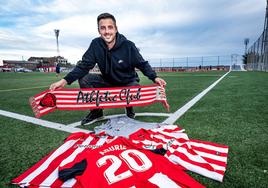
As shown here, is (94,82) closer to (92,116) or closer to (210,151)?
(92,116)

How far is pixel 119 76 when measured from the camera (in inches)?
Answer: 133

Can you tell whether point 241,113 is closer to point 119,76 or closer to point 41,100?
point 119,76

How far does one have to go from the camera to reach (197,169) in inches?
61.8

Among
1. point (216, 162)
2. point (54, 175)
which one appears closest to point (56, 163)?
point (54, 175)

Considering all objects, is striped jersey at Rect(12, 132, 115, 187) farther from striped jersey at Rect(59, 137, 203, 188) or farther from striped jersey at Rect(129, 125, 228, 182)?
striped jersey at Rect(129, 125, 228, 182)

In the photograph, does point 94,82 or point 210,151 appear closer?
point 210,151

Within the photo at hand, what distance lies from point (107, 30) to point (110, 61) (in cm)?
49

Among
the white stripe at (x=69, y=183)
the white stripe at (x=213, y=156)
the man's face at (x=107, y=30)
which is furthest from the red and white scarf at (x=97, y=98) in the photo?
the white stripe at (x=69, y=183)

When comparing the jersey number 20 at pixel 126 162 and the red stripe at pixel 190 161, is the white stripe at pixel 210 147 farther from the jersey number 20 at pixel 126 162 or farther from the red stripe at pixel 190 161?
the jersey number 20 at pixel 126 162

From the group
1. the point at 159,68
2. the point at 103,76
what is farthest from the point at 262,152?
the point at 159,68

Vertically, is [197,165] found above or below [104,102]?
below

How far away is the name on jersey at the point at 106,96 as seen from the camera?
3109mm

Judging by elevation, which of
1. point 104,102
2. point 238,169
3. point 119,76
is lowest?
point 238,169

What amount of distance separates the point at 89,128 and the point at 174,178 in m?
1.66
